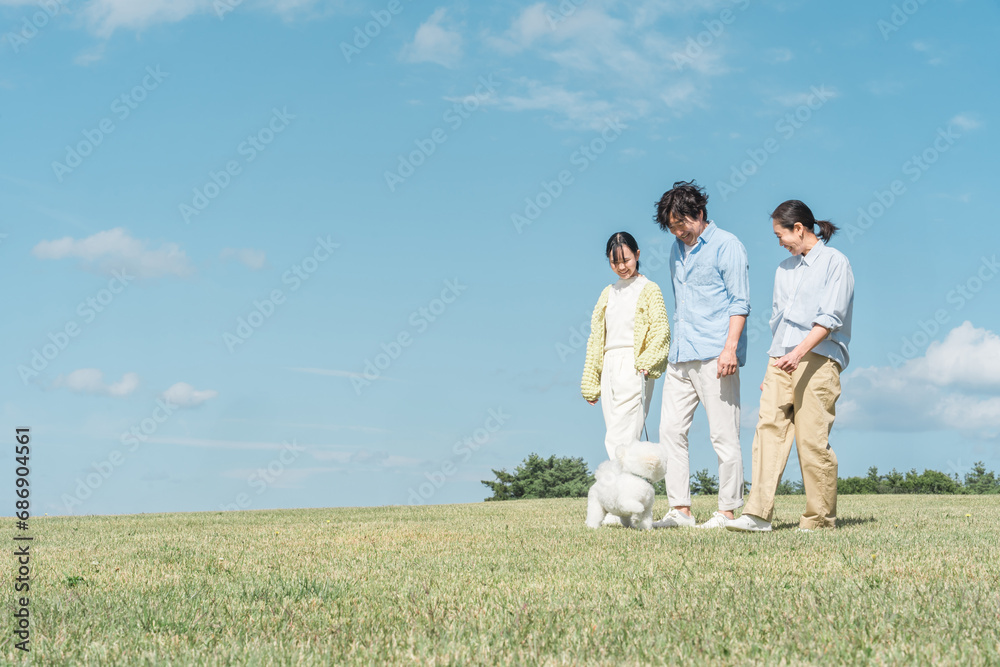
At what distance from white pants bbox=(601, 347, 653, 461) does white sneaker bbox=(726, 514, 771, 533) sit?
1229 millimetres

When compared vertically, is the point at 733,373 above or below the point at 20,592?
above

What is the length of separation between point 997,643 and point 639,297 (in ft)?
16.6

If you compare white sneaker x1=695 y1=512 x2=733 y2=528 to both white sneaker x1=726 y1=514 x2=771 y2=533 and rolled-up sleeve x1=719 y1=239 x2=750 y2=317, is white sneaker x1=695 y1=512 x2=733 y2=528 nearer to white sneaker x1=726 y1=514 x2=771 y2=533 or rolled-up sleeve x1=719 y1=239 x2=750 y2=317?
white sneaker x1=726 y1=514 x2=771 y2=533

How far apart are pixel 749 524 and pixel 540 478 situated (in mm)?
12085

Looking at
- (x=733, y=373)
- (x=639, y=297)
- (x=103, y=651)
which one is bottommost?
(x=103, y=651)

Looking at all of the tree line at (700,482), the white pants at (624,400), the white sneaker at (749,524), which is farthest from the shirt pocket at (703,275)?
the tree line at (700,482)

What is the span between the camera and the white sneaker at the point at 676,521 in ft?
25.1

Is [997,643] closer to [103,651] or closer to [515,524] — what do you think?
[103,651]

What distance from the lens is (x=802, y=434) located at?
22.5ft

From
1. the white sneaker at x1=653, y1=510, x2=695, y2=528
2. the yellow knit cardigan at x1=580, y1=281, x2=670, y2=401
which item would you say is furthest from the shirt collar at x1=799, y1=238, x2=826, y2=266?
the white sneaker at x1=653, y1=510, x2=695, y2=528

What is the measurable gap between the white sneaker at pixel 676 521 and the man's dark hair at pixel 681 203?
2722 mm

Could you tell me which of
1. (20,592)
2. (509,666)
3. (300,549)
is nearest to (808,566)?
(509,666)

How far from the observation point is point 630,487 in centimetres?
713

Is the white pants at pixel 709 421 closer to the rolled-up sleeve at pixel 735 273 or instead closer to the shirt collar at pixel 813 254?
the rolled-up sleeve at pixel 735 273
